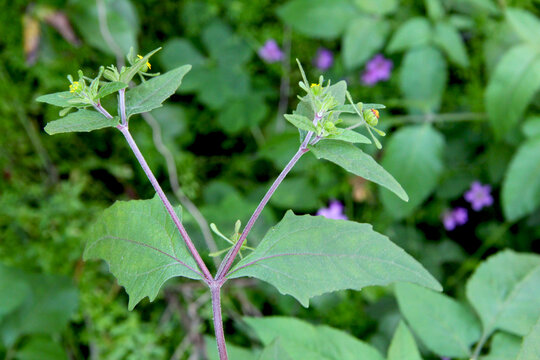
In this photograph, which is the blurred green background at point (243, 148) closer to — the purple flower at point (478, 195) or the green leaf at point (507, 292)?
the purple flower at point (478, 195)

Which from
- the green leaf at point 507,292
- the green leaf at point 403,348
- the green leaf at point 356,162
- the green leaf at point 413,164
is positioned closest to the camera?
the green leaf at point 356,162

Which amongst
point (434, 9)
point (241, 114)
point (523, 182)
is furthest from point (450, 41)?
point (241, 114)

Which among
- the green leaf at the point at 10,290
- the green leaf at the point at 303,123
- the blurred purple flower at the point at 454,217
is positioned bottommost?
the blurred purple flower at the point at 454,217

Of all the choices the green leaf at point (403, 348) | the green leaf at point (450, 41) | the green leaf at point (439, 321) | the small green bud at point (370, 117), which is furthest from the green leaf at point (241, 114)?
the small green bud at point (370, 117)

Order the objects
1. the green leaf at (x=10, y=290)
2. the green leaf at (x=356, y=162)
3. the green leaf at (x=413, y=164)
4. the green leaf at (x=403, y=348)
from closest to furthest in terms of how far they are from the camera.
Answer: the green leaf at (x=356, y=162) < the green leaf at (x=403, y=348) < the green leaf at (x=10, y=290) < the green leaf at (x=413, y=164)

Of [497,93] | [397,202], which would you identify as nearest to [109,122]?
[397,202]

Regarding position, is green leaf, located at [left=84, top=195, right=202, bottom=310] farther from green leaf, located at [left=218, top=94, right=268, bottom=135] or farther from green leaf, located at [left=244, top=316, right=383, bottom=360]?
green leaf, located at [left=218, top=94, right=268, bottom=135]

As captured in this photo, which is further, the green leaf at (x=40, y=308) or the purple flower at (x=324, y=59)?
the purple flower at (x=324, y=59)
